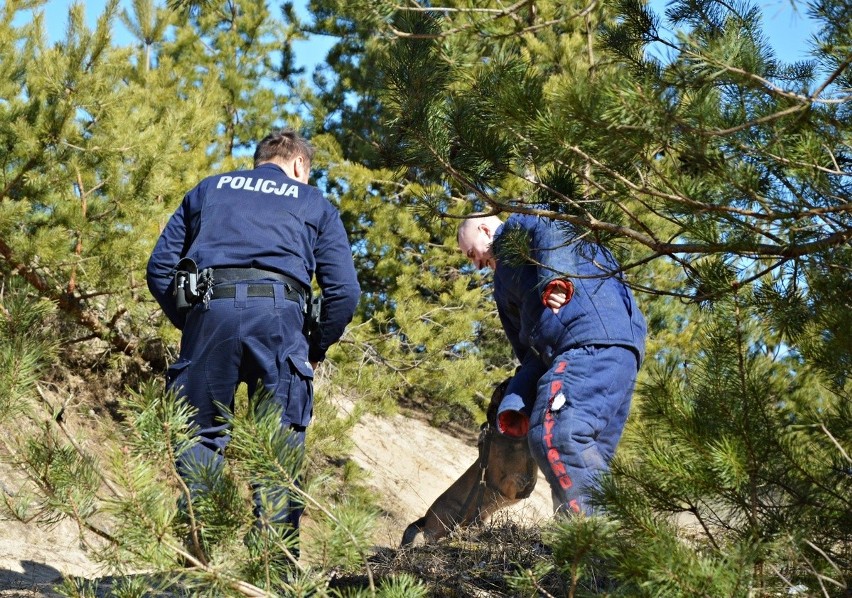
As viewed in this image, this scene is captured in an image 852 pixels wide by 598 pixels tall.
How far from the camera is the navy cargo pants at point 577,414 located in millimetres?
3852

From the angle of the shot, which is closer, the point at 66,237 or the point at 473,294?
the point at 66,237

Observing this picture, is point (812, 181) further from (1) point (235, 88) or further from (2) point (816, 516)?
(1) point (235, 88)

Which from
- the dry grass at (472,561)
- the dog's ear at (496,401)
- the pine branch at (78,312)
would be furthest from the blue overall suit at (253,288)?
the pine branch at (78,312)

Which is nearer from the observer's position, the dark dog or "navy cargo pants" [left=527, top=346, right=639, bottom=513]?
"navy cargo pants" [left=527, top=346, right=639, bottom=513]

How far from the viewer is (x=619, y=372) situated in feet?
13.2

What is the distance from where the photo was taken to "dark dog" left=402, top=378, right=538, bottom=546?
14.4ft

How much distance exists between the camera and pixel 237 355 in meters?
3.73

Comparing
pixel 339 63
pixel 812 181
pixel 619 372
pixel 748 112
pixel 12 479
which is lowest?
pixel 12 479

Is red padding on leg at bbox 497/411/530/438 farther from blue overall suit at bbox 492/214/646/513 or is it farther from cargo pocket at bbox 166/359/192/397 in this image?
cargo pocket at bbox 166/359/192/397

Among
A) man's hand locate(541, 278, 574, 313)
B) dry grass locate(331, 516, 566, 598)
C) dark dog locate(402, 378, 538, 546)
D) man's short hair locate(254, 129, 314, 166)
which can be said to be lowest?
dry grass locate(331, 516, 566, 598)

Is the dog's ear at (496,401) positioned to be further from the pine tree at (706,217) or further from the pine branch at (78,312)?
the pine branch at (78,312)

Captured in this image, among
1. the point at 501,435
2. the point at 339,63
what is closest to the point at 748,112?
the point at 501,435

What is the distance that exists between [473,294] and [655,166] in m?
5.52

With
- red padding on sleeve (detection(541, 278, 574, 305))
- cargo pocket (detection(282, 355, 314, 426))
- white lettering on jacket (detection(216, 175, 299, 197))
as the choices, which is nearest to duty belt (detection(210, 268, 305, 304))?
cargo pocket (detection(282, 355, 314, 426))
